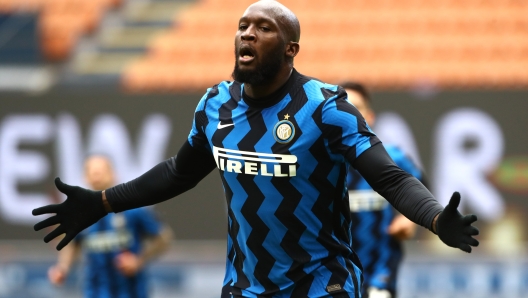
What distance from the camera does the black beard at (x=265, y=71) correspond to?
3.59 m

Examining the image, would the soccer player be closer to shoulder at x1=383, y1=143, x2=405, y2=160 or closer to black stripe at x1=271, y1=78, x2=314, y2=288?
black stripe at x1=271, y1=78, x2=314, y2=288

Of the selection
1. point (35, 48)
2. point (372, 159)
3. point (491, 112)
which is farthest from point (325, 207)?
point (35, 48)

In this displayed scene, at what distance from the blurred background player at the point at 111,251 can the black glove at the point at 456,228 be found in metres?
4.51

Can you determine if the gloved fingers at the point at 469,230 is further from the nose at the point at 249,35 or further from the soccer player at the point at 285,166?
the nose at the point at 249,35

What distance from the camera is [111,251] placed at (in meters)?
7.40

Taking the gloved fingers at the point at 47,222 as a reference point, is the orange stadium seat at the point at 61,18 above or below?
above

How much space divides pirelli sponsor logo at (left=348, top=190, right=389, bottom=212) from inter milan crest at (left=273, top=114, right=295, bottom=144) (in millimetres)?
2473

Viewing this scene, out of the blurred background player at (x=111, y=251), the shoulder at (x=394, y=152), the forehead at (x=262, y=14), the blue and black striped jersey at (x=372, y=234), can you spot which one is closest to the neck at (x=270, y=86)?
the forehead at (x=262, y=14)

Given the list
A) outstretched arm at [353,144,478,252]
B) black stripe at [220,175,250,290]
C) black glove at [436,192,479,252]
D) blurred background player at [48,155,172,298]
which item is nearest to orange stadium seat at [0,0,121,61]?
blurred background player at [48,155,172,298]

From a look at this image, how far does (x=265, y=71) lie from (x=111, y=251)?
4202mm

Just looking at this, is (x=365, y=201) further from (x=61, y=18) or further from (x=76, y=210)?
(x=61, y=18)

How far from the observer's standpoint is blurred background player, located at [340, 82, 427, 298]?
5926 mm

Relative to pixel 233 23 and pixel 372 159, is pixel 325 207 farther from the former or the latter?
pixel 233 23

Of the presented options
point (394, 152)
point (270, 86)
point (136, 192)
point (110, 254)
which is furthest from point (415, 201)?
point (110, 254)
